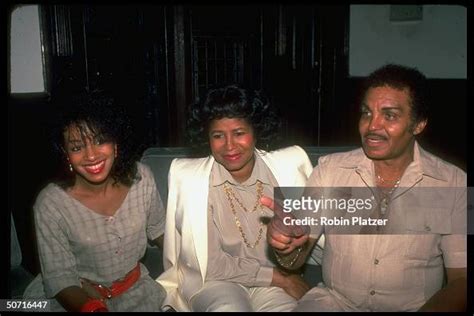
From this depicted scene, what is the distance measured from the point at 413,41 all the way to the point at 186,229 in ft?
6.46

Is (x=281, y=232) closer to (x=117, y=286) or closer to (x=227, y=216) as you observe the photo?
(x=227, y=216)

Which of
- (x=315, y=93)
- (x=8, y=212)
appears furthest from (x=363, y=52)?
(x=8, y=212)

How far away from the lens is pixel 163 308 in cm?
140

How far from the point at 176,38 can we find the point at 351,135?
4.62 feet

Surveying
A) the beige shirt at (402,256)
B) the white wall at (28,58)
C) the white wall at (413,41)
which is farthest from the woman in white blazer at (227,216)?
the white wall at (413,41)

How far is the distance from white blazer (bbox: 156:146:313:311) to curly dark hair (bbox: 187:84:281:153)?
0.13m

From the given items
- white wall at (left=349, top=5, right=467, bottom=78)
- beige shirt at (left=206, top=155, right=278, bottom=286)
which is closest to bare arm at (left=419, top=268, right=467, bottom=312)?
beige shirt at (left=206, top=155, right=278, bottom=286)

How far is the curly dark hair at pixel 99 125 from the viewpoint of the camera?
1.32 m

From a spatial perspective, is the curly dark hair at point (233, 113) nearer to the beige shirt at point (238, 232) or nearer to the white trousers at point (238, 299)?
the beige shirt at point (238, 232)

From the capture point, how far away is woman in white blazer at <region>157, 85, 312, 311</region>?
138cm

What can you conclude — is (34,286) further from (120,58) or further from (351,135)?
(351,135)

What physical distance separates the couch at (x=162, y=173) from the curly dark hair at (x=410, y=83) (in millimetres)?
429

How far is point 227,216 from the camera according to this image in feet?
4.77

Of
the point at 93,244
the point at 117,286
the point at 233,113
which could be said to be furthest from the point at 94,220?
the point at 233,113
